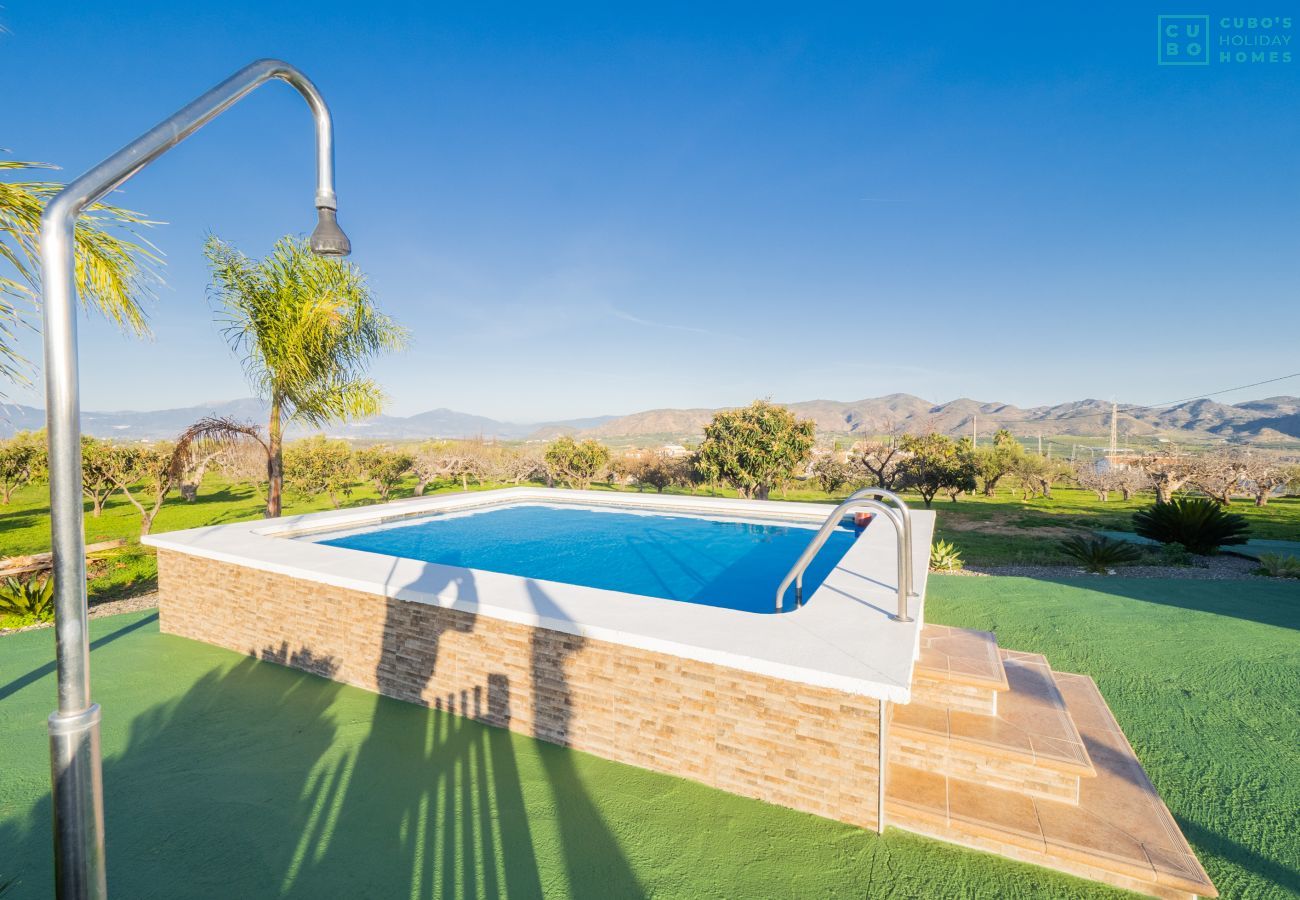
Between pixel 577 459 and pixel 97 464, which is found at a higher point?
pixel 97 464

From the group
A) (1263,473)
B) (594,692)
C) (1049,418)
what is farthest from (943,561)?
(1049,418)

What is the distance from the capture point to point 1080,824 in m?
2.95

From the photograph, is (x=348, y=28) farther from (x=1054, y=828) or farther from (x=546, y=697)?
(x=1054, y=828)

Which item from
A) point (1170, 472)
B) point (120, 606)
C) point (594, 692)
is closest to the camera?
point (594, 692)

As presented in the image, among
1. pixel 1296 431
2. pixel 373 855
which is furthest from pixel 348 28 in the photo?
pixel 1296 431

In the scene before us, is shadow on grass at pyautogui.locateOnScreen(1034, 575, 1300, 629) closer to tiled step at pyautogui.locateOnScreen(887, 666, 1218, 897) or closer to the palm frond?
tiled step at pyautogui.locateOnScreen(887, 666, 1218, 897)

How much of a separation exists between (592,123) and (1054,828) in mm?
25243

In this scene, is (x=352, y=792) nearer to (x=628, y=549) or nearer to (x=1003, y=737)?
(x=1003, y=737)

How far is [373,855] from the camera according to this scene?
2.85m

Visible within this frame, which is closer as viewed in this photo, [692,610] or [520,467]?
[692,610]

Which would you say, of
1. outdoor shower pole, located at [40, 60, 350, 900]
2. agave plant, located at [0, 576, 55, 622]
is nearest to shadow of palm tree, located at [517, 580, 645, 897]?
outdoor shower pole, located at [40, 60, 350, 900]

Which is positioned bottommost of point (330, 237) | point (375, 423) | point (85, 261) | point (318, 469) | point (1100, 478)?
point (1100, 478)

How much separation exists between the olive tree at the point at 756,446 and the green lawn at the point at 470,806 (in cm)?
1522

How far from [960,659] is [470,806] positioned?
345 centimetres
